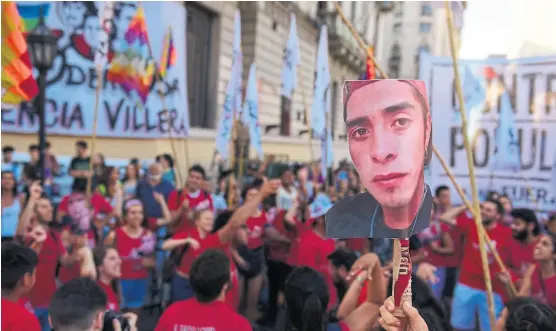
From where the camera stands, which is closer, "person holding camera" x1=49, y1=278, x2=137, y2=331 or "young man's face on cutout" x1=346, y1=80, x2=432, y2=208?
"young man's face on cutout" x1=346, y1=80, x2=432, y2=208

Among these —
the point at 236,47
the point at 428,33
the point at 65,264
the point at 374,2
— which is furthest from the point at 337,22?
the point at 428,33

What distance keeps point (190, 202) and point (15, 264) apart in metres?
2.83

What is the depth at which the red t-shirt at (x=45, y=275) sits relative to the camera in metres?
3.86

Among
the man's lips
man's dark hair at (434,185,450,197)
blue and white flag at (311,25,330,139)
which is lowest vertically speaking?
man's dark hair at (434,185,450,197)

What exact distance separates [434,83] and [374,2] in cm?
3051

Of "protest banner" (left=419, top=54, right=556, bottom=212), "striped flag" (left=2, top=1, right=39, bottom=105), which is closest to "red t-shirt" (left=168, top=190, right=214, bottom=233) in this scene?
"striped flag" (left=2, top=1, right=39, bottom=105)

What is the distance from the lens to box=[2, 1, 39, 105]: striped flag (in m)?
5.16

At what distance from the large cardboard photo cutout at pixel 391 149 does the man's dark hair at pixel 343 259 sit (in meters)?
1.76

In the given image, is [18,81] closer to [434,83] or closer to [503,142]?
[434,83]

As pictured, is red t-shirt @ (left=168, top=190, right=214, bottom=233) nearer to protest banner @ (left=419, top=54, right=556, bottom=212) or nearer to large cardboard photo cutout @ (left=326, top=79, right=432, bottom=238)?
protest banner @ (left=419, top=54, right=556, bottom=212)

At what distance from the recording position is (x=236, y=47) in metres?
7.55

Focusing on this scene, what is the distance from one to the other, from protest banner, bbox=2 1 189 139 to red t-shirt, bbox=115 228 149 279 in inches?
117

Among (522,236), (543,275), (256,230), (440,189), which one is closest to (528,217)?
(522,236)

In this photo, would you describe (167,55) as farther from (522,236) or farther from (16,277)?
(16,277)
